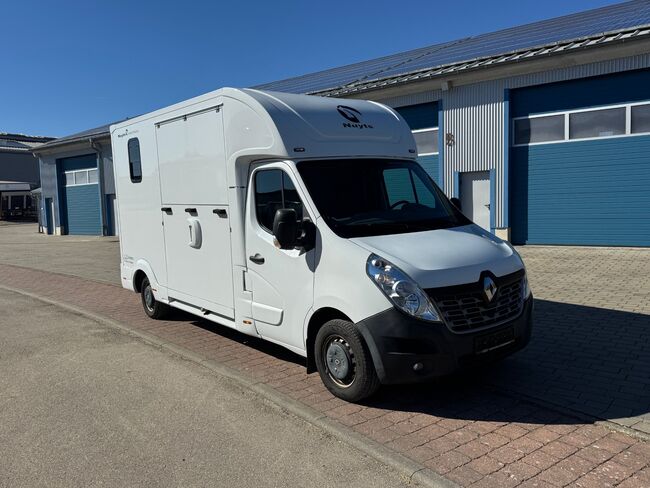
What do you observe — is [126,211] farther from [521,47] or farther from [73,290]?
[521,47]

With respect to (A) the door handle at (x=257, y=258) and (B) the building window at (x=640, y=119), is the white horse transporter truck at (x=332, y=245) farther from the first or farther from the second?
(B) the building window at (x=640, y=119)

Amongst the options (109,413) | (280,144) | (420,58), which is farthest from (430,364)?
(420,58)

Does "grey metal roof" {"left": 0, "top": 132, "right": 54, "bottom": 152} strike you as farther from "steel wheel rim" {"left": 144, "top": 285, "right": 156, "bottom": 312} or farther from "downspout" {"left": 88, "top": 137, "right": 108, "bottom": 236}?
"steel wheel rim" {"left": 144, "top": 285, "right": 156, "bottom": 312}

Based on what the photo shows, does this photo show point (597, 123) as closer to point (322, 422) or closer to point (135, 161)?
point (135, 161)

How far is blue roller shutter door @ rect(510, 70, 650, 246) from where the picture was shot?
13.5 metres

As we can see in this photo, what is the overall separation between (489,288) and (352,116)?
228 cm

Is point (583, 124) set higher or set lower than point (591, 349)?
higher

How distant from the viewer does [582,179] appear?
14328 millimetres

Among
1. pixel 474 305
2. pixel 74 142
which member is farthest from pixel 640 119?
pixel 74 142

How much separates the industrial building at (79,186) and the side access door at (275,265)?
25.2 m

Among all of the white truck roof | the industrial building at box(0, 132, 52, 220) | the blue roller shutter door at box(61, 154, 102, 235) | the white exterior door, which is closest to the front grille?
the white truck roof

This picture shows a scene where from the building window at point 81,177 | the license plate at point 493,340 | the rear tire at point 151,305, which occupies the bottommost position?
the rear tire at point 151,305

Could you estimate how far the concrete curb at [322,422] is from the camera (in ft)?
11.4

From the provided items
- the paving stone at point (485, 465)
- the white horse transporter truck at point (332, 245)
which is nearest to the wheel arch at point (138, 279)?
the white horse transporter truck at point (332, 245)
